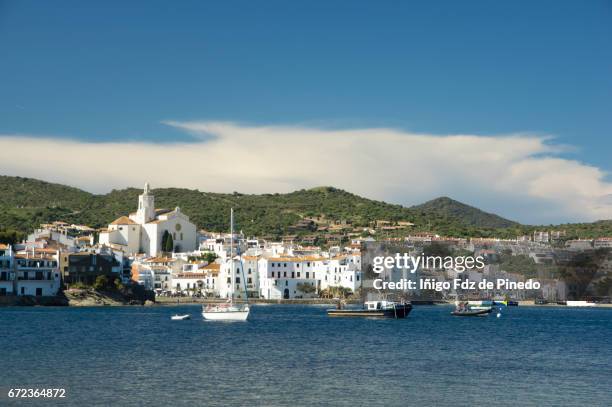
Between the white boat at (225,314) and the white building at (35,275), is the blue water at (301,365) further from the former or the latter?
the white building at (35,275)

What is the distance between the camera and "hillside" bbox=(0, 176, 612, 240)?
136625 millimetres

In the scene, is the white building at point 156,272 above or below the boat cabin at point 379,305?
above

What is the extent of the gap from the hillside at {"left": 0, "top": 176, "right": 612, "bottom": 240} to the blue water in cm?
8268

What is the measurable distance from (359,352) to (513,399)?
12.8 m

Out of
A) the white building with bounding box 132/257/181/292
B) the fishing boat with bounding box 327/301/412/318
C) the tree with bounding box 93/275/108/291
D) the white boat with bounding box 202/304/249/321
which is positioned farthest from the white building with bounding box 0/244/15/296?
the fishing boat with bounding box 327/301/412/318

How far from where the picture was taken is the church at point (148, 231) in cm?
11156

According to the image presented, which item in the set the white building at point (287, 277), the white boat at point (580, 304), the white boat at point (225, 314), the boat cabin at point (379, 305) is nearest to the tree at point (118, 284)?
the white building at point (287, 277)

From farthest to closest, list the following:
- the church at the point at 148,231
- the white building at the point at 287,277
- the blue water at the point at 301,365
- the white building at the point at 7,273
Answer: the church at the point at 148,231, the white building at the point at 287,277, the white building at the point at 7,273, the blue water at the point at 301,365

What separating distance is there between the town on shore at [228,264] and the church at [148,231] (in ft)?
0.41

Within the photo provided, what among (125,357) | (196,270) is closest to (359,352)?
(125,357)

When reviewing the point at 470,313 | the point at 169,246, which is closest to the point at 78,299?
the point at 470,313

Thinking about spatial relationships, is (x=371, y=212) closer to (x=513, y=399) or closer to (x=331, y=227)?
(x=331, y=227)

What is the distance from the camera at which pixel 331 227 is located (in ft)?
468

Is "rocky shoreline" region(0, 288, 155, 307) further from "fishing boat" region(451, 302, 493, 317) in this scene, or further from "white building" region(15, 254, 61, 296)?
"fishing boat" region(451, 302, 493, 317)
